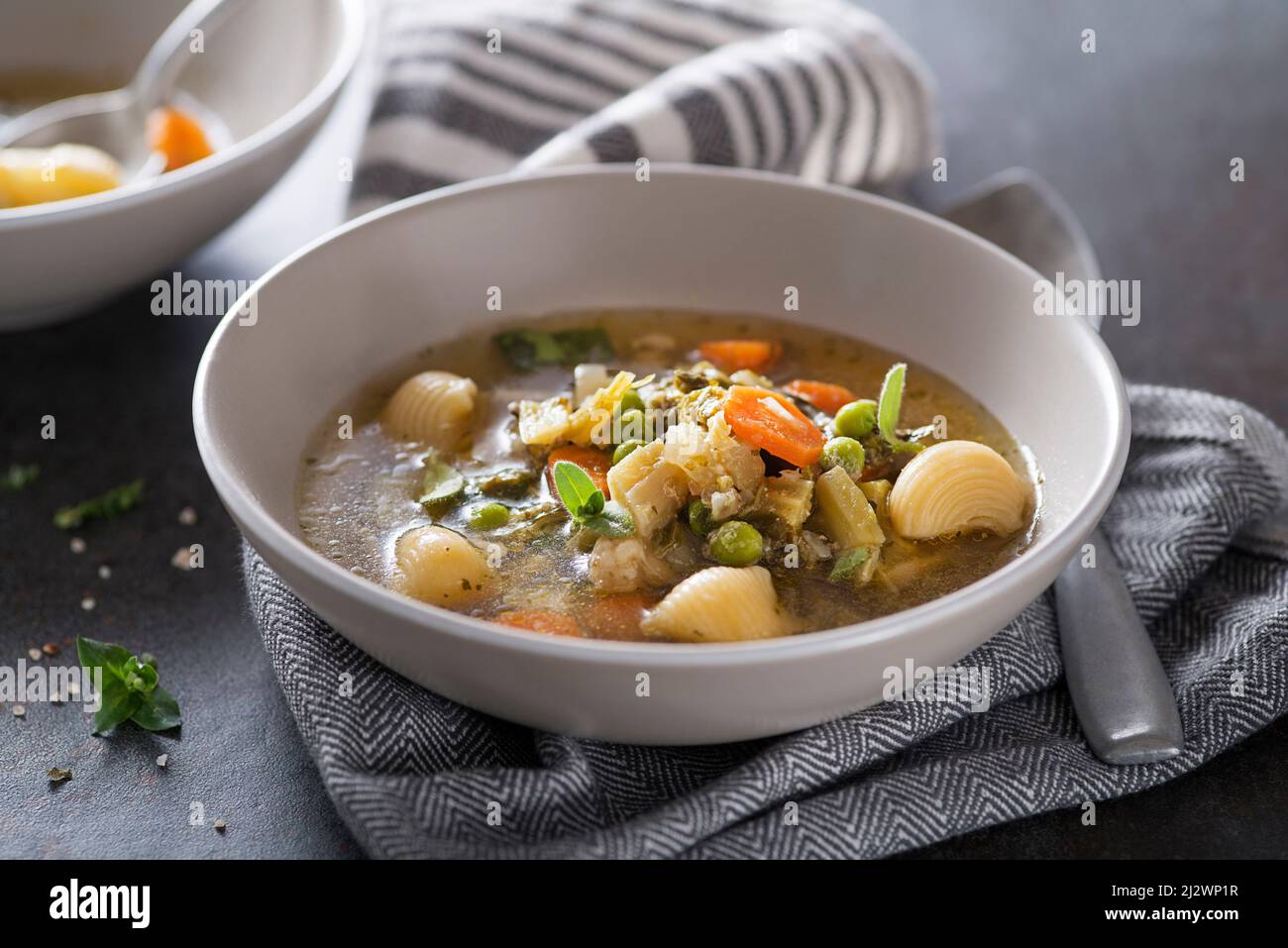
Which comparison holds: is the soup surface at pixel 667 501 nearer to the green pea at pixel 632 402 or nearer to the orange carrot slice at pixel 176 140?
the green pea at pixel 632 402

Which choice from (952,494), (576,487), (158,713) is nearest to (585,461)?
(576,487)

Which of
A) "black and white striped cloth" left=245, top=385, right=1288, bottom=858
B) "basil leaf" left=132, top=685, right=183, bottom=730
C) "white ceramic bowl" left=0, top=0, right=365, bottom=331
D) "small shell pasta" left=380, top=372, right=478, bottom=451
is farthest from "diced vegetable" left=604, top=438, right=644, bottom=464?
"white ceramic bowl" left=0, top=0, right=365, bottom=331

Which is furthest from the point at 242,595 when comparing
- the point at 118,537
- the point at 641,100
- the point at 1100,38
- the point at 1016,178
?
the point at 1100,38

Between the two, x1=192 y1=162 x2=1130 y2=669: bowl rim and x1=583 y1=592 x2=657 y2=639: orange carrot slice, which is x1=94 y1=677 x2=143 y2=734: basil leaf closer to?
x1=192 y1=162 x2=1130 y2=669: bowl rim

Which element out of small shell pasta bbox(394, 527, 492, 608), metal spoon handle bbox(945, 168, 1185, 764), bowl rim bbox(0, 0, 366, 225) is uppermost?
bowl rim bbox(0, 0, 366, 225)

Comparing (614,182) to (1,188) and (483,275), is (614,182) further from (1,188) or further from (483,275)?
(1,188)
